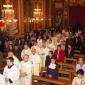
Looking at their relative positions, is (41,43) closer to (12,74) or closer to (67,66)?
(67,66)

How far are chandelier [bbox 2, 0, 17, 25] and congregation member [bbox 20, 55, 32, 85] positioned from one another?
9.40 meters

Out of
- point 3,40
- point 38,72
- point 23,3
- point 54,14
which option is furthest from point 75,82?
point 54,14

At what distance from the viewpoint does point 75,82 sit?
8.89m

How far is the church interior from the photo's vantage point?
10.6m

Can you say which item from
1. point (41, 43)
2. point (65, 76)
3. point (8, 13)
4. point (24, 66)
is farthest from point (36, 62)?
point (8, 13)

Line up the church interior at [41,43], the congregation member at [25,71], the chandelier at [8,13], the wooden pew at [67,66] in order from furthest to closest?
the chandelier at [8,13]
the wooden pew at [67,66]
the church interior at [41,43]
the congregation member at [25,71]

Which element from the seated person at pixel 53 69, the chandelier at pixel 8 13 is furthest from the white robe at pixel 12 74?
the chandelier at pixel 8 13

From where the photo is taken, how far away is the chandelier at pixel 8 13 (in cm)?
1966

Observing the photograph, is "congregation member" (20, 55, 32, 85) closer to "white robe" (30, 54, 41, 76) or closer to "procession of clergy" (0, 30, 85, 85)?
"procession of clergy" (0, 30, 85, 85)

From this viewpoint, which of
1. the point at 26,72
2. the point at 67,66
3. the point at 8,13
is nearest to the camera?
the point at 26,72

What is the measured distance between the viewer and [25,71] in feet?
35.0

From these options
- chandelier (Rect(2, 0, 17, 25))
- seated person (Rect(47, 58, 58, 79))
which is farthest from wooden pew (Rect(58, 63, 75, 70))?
chandelier (Rect(2, 0, 17, 25))

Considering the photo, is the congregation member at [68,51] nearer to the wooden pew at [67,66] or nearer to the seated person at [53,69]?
the wooden pew at [67,66]

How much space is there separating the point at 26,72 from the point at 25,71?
0.18 feet
